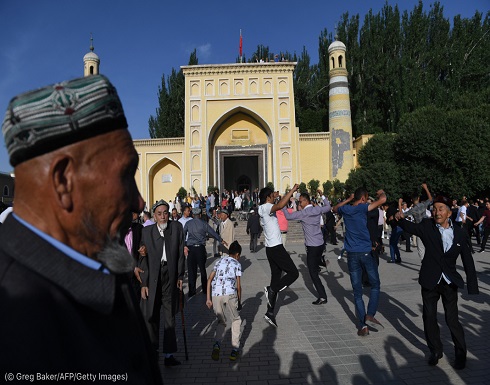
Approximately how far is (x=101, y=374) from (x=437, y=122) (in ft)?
Result: 86.4

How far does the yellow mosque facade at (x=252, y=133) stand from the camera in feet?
86.1

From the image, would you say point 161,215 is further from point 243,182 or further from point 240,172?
point 243,182

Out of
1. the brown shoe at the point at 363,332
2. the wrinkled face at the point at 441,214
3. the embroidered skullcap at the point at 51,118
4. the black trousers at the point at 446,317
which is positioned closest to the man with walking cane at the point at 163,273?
the brown shoe at the point at 363,332

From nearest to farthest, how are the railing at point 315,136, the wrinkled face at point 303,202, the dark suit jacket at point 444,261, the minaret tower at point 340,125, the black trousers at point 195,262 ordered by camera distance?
1. the dark suit jacket at point 444,261
2. the wrinkled face at point 303,202
3. the black trousers at point 195,262
4. the minaret tower at point 340,125
5. the railing at point 315,136

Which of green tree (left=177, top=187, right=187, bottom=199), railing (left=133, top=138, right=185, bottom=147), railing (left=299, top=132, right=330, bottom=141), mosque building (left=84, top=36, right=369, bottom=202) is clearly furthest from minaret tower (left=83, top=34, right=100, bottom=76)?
railing (left=299, top=132, right=330, bottom=141)

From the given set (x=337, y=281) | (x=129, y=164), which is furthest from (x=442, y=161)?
(x=129, y=164)

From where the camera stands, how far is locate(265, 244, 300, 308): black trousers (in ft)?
19.0

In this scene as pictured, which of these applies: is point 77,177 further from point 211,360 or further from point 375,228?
point 375,228

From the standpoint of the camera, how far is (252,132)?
27.8 m

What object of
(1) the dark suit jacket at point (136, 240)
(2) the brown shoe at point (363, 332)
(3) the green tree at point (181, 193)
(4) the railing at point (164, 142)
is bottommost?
(2) the brown shoe at point (363, 332)

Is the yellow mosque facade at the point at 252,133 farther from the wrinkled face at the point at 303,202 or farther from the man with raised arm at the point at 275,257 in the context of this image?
the man with raised arm at the point at 275,257

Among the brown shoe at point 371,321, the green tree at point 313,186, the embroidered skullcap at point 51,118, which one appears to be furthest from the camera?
the green tree at point 313,186

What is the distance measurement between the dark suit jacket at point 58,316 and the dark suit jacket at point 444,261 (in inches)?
158

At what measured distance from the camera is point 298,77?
3766cm
